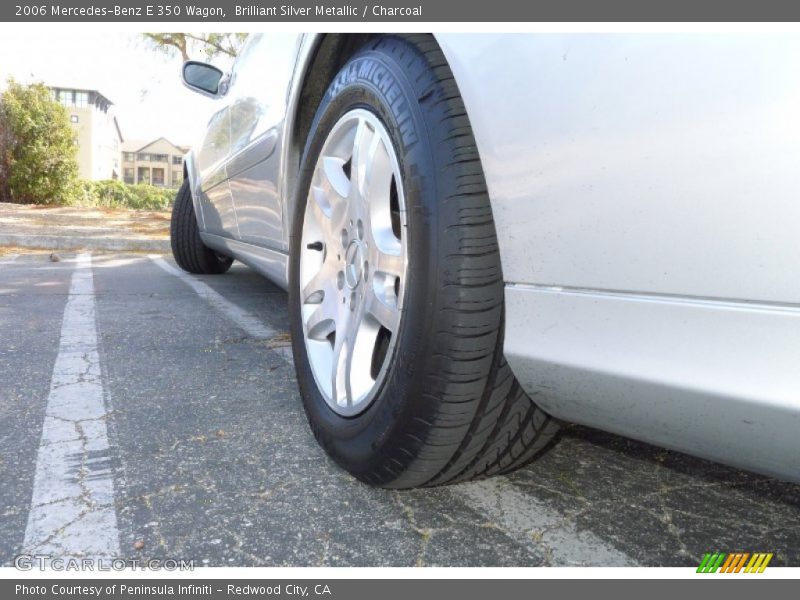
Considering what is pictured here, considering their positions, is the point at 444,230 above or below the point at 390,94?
below

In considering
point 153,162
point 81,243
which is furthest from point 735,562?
point 153,162

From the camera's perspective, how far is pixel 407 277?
1.38 meters

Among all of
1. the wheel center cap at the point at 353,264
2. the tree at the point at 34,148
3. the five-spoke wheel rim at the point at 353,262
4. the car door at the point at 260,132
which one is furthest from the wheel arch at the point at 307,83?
the tree at the point at 34,148

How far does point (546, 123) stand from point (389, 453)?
72 centimetres

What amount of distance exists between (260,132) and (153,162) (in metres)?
71.0

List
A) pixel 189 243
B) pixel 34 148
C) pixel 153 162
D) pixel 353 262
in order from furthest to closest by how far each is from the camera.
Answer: pixel 153 162 → pixel 34 148 → pixel 189 243 → pixel 353 262

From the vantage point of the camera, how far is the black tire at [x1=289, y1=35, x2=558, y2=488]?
4.17 ft

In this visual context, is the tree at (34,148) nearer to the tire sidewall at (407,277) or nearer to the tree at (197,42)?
the tree at (197,42)

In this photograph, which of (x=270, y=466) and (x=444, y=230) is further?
(x=270, y=466)

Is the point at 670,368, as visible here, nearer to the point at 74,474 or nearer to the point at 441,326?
the point at 441,326

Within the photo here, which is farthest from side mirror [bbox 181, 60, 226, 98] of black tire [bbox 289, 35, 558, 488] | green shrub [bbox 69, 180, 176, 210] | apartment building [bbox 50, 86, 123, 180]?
apartment building [bbox 50, 86, 123, 180]

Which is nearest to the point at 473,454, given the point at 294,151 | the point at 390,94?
the point at 390,94

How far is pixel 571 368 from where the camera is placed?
117 cm
